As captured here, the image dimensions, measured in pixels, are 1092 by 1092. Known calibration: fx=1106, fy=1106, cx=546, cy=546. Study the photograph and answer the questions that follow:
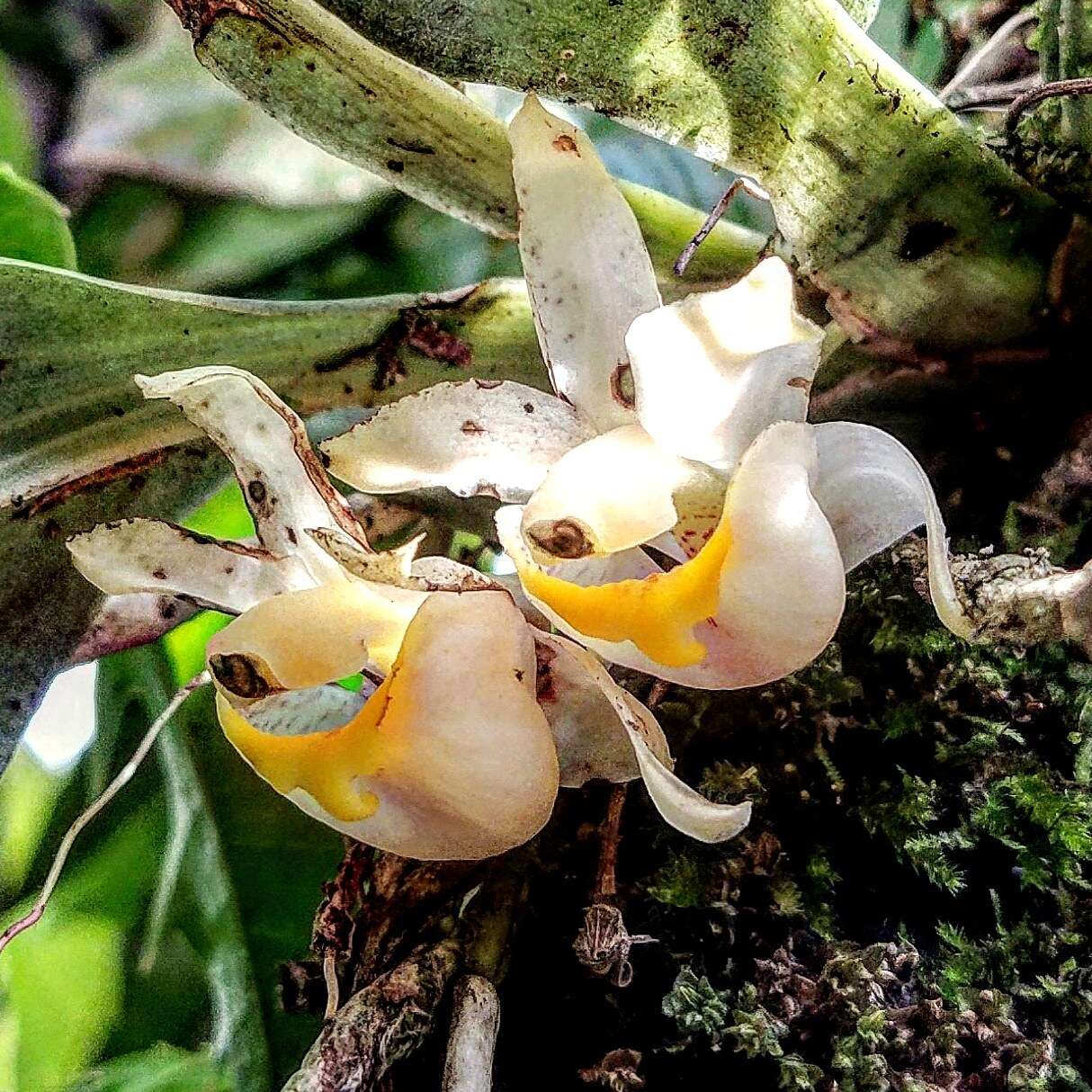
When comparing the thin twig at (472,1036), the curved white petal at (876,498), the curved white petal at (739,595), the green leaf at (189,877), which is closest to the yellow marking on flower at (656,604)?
the curved white petal at (739,595)

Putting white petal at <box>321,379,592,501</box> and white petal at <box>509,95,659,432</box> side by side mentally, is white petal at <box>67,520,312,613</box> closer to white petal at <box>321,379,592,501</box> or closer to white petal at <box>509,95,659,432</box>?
white petal at <box>321,379,592,501</box>

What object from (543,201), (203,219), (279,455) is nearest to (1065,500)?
(543,201)

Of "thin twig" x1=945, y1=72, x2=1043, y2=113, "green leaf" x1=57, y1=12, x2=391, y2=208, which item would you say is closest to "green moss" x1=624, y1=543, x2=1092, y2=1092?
"thin twig" x1=945, y1=72, x2=1043, y2=113

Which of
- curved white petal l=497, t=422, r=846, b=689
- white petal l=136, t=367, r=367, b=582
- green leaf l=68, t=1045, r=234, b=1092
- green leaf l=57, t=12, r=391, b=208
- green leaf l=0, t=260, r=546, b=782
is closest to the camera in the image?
curved white petal l=497, t=422, r=846, b=689

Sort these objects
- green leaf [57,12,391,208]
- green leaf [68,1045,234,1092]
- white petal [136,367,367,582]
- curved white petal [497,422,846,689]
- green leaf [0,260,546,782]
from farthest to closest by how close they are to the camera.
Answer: green leaf [57,12,391,208], green leaf [68,1045,234,1092], green leaf [0,260,546,782], white petal [136,367,367,582], curved white petal [497,422,846,689]

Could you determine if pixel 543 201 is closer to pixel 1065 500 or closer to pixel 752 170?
pixel 752 170

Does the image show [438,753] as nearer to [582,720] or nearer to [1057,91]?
[582,720]
